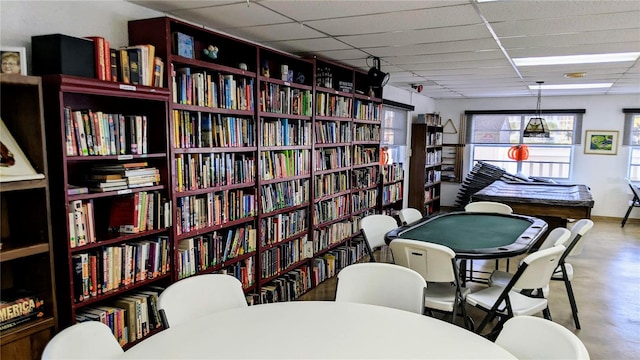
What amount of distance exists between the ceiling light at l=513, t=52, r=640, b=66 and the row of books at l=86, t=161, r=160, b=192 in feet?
13.0

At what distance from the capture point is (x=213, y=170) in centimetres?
334

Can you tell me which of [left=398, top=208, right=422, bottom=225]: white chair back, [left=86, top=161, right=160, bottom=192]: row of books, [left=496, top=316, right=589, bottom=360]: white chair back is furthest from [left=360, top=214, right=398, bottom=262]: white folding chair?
[left=496, top=316, right=589, bottom=360]: white chair back

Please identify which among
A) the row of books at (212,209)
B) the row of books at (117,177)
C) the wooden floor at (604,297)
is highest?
the row of books at (117,177)

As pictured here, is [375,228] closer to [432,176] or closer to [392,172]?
[392,172]

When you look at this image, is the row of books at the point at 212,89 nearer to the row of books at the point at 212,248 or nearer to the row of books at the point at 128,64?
the row of books at the point at 128,64

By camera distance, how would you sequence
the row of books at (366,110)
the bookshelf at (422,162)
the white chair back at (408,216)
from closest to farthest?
the white chair back at (408,216) < the row of books at (366,110) < the bookshelf at (422,162)

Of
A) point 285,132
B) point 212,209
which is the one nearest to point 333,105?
point 285,132

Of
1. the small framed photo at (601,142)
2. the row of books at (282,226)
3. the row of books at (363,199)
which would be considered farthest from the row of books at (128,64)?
the small framed photo at (601,142)

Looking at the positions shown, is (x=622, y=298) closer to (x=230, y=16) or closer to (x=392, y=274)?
(x=392, y=274)

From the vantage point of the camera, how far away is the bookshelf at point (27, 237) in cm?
211

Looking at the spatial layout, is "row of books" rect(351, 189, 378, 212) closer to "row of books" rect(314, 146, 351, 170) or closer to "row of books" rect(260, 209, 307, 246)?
"row of books" rect(314, 146, 351, 170)

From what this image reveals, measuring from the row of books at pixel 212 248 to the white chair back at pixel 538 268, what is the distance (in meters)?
2.11

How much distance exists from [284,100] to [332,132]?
999 millimetres

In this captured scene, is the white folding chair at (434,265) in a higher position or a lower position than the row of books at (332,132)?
lower
